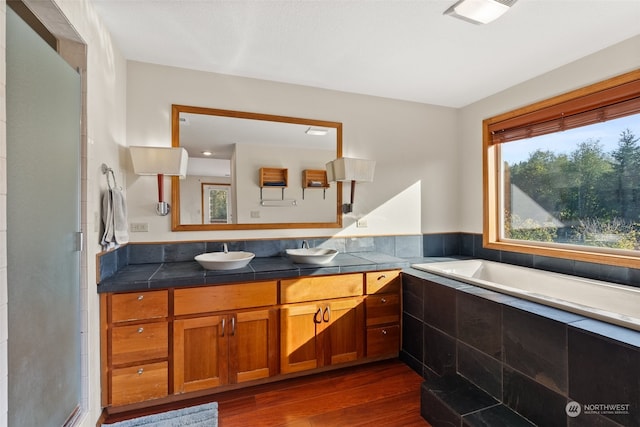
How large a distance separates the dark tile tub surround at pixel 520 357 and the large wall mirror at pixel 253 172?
1.20 metres

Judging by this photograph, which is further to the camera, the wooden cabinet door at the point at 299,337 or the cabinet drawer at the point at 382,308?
the cabinet drawer at the point at 382,308

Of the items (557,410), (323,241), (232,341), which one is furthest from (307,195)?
(557,410)

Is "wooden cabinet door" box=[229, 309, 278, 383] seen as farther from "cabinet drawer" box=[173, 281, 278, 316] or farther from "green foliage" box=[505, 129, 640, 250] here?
"green foliage" box=[505, 129, 640, 250]

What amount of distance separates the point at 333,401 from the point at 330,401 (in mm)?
20

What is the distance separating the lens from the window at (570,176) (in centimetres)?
212

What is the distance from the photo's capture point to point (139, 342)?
6.11ft

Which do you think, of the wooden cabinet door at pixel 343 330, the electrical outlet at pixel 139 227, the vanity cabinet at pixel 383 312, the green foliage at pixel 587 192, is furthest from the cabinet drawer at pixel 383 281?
the electrical outlet at pixel 139 227

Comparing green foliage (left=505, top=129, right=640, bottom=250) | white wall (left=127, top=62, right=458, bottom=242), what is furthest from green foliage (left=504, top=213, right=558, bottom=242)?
white wall (left=127, top=62, right=458, bottom=242)

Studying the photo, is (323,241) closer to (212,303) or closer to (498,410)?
(212,303)

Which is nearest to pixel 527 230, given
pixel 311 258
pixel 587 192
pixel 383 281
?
pixel 587 192

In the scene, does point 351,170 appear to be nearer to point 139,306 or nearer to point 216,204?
point 216,204

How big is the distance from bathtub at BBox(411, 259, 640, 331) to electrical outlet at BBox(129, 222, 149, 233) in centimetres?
219

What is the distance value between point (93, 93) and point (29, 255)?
3.25ft

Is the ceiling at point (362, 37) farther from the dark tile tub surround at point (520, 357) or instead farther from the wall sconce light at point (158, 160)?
the dark tile tub surround at point (520, 357)
